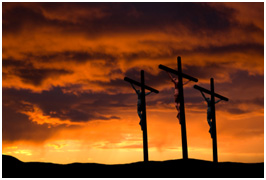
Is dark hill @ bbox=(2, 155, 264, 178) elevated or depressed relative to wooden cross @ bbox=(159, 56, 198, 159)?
depressed

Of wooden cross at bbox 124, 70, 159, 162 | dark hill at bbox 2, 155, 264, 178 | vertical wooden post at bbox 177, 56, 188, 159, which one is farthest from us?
wooden cross at bbox 124, 70, 159, 162

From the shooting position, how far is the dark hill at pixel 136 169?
81.9 feet

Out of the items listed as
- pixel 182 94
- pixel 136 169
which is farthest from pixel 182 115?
pixel 136 169

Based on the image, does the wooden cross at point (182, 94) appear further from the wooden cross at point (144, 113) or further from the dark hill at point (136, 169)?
the wooden cross at point (144, 113)

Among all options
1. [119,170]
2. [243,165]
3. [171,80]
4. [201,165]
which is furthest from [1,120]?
[243,165]

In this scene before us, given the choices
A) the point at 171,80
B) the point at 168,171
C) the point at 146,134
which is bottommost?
the point at 168,171

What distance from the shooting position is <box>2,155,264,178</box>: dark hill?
81.9 ft

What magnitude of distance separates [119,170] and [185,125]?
559 centimetres

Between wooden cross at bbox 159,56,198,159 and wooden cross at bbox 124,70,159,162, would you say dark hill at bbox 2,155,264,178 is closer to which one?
wooden cross at bbox 124,70,159,162

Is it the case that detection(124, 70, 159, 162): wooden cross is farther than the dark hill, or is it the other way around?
detection(124, 70, 159, 162): wooden cross

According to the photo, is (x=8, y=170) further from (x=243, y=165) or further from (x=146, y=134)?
(x=243, y=165)

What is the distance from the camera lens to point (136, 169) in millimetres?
26562

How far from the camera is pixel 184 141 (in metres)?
24.0

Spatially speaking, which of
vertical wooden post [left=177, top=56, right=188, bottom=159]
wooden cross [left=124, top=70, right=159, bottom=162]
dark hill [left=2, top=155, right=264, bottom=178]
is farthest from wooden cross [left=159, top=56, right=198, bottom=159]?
wooden cross [left=124, top=70, right=159, bottom=162]
